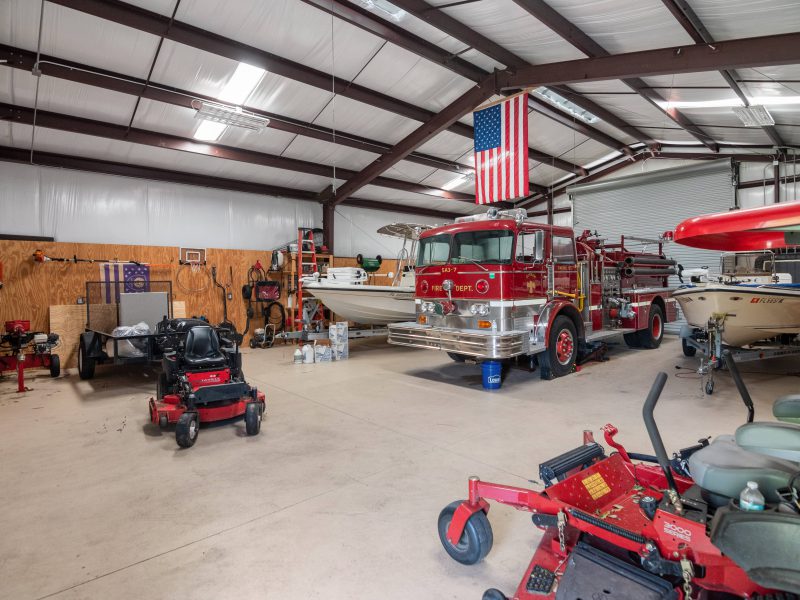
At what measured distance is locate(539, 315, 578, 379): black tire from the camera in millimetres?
6355

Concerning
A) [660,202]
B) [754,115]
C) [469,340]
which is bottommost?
[469,340]

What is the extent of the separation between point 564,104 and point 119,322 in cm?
982

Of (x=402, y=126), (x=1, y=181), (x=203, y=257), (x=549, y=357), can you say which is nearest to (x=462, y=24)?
(x=402, y=126)

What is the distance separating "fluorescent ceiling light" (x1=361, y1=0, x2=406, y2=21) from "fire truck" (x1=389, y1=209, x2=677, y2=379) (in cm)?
306

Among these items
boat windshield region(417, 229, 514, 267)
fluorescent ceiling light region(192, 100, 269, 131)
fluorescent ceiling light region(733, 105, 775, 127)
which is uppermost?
fluorescent ceiling light region(733, 105, 775, 127)

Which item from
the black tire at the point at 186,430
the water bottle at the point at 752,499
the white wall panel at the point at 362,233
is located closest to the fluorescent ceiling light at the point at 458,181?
the white wall panel at the point at 362,233

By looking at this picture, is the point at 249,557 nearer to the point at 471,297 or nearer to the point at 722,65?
the point at 471,297

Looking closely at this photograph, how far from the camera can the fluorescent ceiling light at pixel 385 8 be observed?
586cm

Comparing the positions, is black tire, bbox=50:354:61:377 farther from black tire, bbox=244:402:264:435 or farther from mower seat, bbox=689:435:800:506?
mower seat, bbox=689:435:800:506

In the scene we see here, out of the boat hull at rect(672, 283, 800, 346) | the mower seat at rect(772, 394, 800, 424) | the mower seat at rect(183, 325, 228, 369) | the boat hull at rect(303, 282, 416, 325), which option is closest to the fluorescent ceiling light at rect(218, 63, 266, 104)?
the boat hull at rect(303, 282, 416, 325)

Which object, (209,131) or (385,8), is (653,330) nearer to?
(385,8)

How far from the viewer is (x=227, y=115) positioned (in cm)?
750

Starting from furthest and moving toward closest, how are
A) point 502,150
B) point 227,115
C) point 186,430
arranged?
1. point 502,150
2. point 227,115
3. point 186,430

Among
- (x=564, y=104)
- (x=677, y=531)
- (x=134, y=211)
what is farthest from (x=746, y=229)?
(x=134, y=211)
